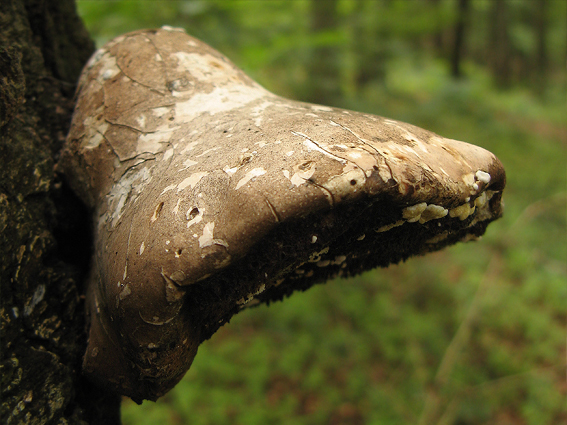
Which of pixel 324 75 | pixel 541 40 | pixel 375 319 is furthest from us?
pixel 541 40

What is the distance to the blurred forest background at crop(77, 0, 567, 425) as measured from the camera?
314 centimetres

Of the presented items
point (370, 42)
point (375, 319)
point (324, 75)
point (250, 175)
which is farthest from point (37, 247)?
point (370, 42)

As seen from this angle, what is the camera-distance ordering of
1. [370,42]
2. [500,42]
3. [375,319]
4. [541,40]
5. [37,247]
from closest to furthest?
1. [37,247]
2. [375,319]
3. [370,42]
4. [500,42]
5. [541,40]

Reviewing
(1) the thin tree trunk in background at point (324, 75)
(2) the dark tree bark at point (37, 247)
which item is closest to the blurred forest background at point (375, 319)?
(1) the thin tree trunk in background at point (324, 75)

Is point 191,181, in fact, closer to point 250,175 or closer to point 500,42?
point 250,175

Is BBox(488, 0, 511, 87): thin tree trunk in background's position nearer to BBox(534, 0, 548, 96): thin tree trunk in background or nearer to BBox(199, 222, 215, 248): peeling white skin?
BBox(534, 0, 548, 96): thin tree trunk in background

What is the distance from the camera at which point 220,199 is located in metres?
0.90

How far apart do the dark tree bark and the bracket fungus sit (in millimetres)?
87

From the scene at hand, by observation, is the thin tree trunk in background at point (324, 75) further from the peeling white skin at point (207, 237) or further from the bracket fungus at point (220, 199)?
the peeling white skin at point (207, 237)

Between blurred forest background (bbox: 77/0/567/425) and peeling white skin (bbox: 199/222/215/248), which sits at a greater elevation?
peeling white skin (bbox: 199/222/215/248)

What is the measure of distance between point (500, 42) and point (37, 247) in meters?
15.9

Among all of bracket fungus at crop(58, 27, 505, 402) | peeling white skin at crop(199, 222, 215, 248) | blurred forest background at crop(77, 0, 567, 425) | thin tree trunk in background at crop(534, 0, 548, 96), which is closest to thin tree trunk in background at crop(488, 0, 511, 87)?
thin tree trunk in background at crop(534, 0, 548, 96)

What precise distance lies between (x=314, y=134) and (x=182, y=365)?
2.49 ft

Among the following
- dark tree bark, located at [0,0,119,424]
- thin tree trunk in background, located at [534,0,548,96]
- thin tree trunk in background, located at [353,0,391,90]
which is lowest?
thin tree trunk in background, located at [534,0,548,96]
